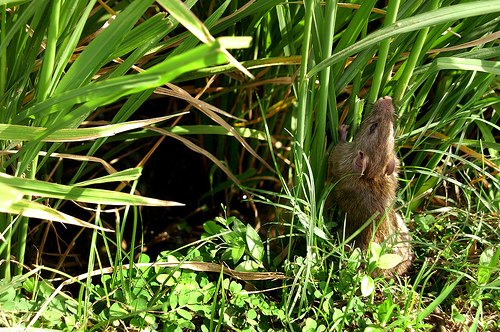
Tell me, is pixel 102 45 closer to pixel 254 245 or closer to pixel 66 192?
pixel 66 192

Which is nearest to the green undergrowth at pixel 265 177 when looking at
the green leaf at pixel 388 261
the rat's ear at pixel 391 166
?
the green leaf at pixel 388 261

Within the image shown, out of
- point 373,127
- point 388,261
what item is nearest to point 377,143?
point 373,127

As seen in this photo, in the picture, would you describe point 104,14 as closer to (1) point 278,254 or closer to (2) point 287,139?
(2) point 287,139

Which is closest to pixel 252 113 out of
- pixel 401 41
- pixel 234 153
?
pixel 234 153

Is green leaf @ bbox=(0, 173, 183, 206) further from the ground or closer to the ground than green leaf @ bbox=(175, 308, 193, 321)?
further from the ground

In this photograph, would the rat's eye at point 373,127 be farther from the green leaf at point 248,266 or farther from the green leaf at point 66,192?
the green leaf at point 66,192

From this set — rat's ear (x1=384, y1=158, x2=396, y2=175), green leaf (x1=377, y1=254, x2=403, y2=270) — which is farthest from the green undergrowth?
rat's ear (x1=384, y1=158, x2=396, y2=175)

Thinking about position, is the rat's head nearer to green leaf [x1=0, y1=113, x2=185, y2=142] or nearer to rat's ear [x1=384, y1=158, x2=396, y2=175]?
rat's ear [x1=384, y1=158, x2=396, y2=175]
